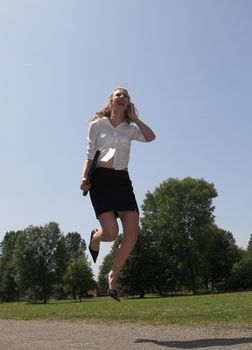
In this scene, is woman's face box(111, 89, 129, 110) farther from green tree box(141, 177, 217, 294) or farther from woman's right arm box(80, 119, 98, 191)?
green tree box(141, 177, 217, 294)

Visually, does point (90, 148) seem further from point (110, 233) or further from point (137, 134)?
point (110, 233)

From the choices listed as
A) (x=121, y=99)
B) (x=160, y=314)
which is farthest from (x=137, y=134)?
(x=160, y=314)

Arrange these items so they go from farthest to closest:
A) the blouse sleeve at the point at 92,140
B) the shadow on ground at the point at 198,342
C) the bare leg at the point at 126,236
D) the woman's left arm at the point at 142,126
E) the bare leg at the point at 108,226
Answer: the woman's left arm at the point at 142,126
the blouse sleeve at the point at 92,140
the bare leg at the point at 126,236
the bare leg at the point at 108,226
the shadow on ground at the point at 198,342

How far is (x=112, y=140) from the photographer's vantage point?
705 centimetres

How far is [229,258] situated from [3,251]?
68.5 m

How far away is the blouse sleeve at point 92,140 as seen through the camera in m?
7.06

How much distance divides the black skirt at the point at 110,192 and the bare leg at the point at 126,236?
9 cm

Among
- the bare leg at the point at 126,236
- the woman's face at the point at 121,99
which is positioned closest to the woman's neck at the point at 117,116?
the woman's face at the point at 121,99

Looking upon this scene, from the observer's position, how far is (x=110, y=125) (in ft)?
23.7

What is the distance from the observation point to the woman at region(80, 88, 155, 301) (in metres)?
6.82

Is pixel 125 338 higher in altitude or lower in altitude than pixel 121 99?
lower

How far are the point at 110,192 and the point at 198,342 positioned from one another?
236 centimetres

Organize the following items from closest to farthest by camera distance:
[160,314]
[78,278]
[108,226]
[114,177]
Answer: [108,226], [114,177], [160,314], [78,278]

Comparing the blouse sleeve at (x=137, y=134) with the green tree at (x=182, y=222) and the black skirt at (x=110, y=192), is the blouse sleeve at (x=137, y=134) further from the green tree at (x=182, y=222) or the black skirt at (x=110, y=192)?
the green tree at (x=182, y=222)
